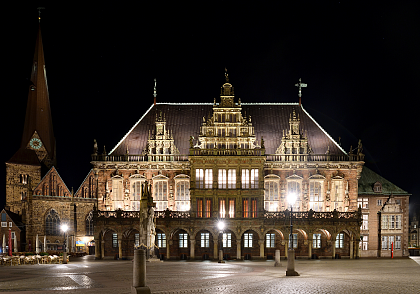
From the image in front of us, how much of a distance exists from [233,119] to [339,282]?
35.5 meters

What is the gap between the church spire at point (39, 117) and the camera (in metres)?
88.1

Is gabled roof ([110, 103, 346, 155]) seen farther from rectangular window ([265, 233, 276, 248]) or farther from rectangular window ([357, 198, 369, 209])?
rectangular window ([265, 233, 276, 248])

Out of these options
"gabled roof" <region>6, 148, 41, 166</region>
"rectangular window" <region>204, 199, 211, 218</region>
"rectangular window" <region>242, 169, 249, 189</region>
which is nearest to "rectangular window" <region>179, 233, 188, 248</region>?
"rectangular window" <region>204, 199, 211, 218</region>

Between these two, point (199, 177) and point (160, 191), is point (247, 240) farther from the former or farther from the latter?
point (160, 191)

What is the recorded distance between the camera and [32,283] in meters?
26.2

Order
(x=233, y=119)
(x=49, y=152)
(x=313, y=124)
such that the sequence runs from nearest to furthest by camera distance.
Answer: (x=233, y=119), (x=313, y=124), (x=49, y=152)

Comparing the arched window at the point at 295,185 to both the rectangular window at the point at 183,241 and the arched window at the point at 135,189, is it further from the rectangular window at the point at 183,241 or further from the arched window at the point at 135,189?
the arched window at the point at 135,189

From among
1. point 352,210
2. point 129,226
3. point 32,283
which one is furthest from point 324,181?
point 32,283

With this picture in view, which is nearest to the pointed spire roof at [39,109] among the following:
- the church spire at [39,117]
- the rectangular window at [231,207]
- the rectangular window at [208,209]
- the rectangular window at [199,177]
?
the church spire at [39,117]

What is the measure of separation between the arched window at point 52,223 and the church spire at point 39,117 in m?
12.0

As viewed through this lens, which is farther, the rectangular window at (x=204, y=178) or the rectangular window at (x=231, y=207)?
the rectangular window at (x=204, y=178)

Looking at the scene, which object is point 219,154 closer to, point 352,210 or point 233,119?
point 233,119

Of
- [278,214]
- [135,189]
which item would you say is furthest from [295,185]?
[135,189]

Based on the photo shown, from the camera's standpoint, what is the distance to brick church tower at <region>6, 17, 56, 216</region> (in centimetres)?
8319
